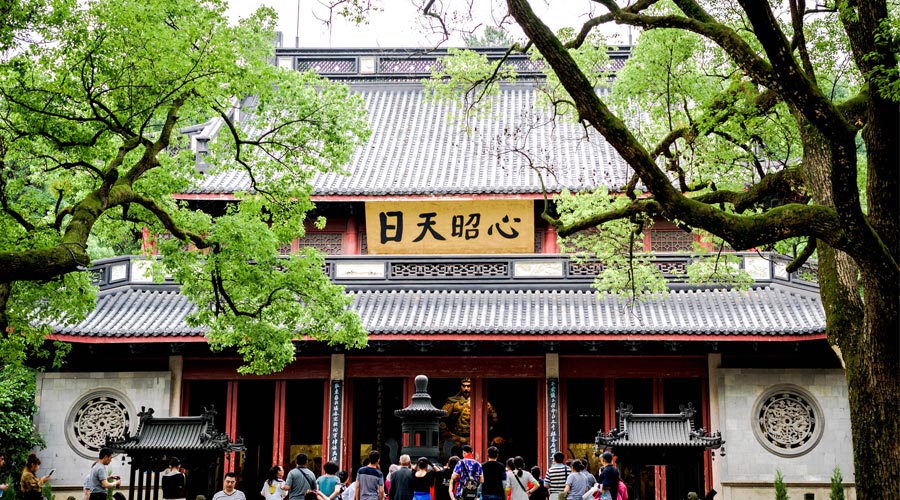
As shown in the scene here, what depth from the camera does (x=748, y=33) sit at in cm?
1208

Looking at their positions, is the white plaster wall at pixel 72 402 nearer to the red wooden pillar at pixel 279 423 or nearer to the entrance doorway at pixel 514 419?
the red wooden pillar at pixel 279 423

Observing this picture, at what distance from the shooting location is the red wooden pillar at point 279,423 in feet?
59.3

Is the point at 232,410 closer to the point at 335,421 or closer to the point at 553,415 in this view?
the point at 335,421

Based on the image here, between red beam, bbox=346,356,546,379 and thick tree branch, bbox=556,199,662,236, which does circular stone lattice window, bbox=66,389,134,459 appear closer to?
red beam, bbox=346,356,546,379

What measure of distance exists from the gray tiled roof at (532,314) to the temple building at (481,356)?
43mm

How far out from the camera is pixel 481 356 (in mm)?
18109

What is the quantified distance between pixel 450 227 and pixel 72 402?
7225mm

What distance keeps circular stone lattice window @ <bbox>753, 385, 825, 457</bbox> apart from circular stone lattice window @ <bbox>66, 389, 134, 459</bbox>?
34.1 ft

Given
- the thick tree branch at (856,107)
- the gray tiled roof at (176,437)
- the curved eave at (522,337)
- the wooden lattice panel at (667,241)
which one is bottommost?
the gray tiled roof at (176,437)

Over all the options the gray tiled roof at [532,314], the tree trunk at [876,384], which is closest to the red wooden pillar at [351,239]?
the gray tiled roof at [532,314]

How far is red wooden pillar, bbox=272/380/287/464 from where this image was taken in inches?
712

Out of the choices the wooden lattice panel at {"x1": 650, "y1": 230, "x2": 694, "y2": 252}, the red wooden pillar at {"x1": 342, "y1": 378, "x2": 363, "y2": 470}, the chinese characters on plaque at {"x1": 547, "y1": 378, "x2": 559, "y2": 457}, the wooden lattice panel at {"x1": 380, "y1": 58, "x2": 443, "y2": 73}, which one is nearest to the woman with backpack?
the chinese characters on plaque at {"x1": 547, "y1": 378, "x2": 559, "y2": 457}

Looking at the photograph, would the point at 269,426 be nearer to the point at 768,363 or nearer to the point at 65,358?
the point at 65,358

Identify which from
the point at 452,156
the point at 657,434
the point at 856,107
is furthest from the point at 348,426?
the point at 856,107
